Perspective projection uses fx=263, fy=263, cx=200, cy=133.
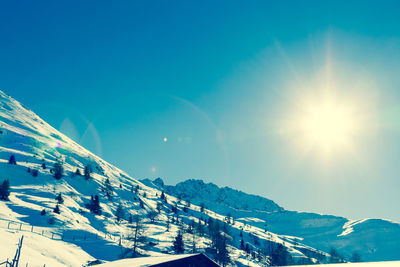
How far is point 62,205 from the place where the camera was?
94250 millimetres

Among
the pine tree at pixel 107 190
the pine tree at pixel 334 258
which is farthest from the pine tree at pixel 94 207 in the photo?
the pine tree at pixel 334 258

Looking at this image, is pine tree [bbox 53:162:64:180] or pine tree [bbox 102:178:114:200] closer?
pine tree [bbox 53:162:64:180]

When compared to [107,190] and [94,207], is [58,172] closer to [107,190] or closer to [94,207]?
[94,207]

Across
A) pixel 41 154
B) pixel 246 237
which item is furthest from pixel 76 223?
pixel 246 237

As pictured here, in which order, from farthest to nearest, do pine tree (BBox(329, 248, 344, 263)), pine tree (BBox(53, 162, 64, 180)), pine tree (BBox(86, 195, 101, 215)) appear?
pine tree (BBox(329, 248, 344, 263))
pine tree (BBox(53, 162, 64, 180))
pine tree (BBox(86, 195, 101, 215))

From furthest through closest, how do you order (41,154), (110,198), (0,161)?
(41,154), (110,198), (0,161)

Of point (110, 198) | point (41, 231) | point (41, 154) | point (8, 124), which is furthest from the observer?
point (8, 124)

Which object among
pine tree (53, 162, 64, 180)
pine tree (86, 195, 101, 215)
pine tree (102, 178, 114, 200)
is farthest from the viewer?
pine tree (102, 178, 114, 200)

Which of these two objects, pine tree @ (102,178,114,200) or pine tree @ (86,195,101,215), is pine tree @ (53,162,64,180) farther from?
pine tree @ (102,178,114,200)

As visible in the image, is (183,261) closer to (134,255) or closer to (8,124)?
(134,255)

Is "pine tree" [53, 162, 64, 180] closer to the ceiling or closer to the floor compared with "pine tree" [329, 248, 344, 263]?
closer to the ceiling

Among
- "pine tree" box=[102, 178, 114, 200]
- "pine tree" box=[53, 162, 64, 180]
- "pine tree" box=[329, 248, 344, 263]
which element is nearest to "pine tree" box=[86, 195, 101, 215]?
"pine tree" box=[53, 162, 64, 180]

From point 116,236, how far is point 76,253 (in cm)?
2966

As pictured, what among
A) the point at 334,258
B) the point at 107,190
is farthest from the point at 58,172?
the point at 334,258
